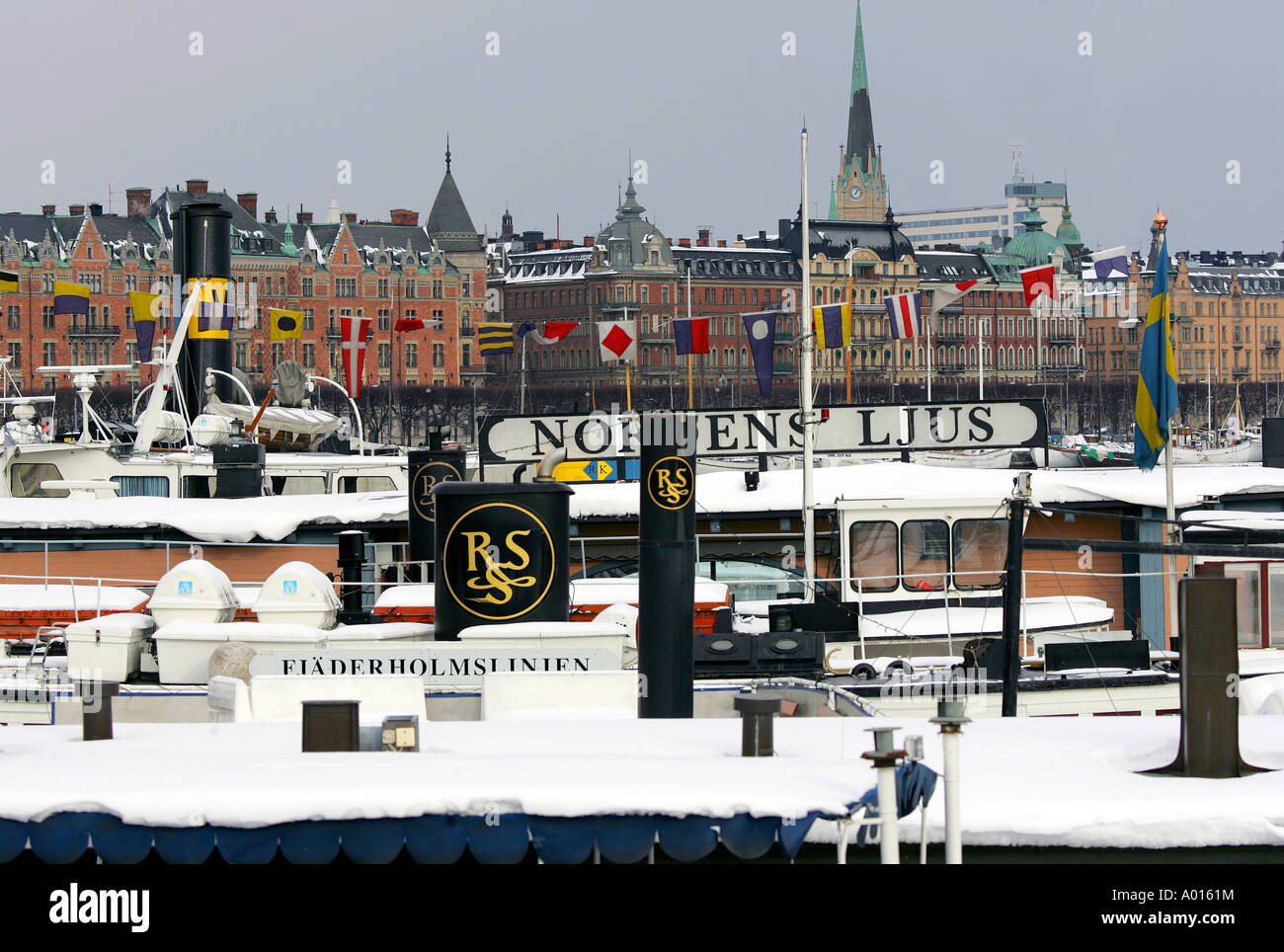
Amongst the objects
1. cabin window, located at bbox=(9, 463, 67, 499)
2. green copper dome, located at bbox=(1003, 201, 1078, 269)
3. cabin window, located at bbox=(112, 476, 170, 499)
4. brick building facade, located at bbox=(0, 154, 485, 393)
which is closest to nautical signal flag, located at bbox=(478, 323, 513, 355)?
cabin window, located at bbox=(112, 476, 170, 499)

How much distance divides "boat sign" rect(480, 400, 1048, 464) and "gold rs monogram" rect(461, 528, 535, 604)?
531 cm

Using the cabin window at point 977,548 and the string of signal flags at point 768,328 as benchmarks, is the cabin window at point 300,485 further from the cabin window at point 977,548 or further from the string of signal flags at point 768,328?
the cabin window at point 977,548

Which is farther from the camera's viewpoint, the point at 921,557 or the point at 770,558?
the point at 770,558

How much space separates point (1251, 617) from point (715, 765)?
11403 mm

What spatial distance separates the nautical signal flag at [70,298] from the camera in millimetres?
36094

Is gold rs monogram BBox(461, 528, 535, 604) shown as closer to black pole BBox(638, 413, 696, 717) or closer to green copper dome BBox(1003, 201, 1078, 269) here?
black pole BBox(638, 413, 696, 717)

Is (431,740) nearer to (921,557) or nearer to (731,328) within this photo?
(921,557)

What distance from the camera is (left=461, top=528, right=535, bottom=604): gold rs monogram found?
1423 centimetres

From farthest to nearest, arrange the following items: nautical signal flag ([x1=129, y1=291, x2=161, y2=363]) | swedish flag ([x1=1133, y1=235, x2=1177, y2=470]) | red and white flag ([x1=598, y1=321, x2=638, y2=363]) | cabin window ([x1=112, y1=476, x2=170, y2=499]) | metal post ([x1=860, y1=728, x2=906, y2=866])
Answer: nautical signal flag ([x1=129, y1=291, x2=161, y2=363]) < red and white flag ([x1=598, y1=321, x2=638, y2=363]) < cabin window ([x1=112, y1=476, x2=170, y2=499]) < swedish flag ([x1=1133, y1=235, x2=1177, y2=470]) < metal post ([x1=860, y1=728, x2=906, y2=866])

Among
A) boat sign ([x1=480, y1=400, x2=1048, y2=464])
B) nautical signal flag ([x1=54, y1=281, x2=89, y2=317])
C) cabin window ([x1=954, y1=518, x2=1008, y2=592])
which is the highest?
nautical signal flag ([x1=54, y1=281, x2=89, y2=317])

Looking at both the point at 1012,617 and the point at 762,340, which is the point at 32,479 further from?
the point at 1012,617

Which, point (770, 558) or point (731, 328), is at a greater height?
point (731, 328)
